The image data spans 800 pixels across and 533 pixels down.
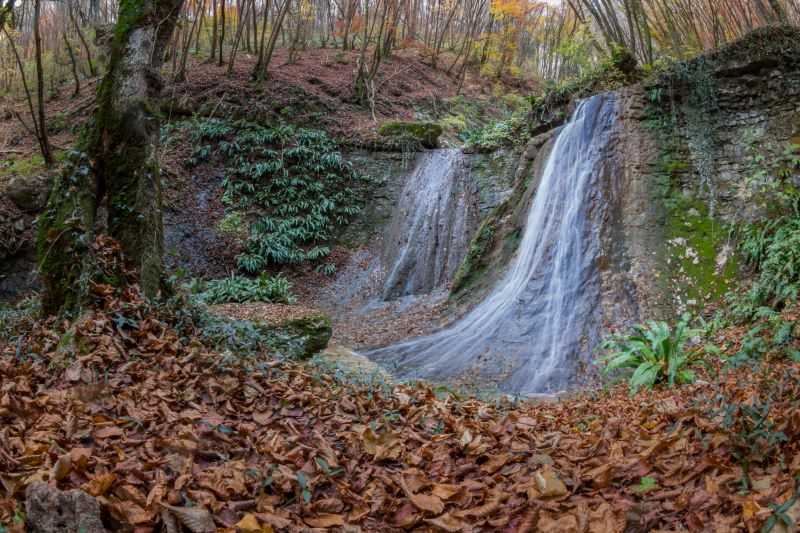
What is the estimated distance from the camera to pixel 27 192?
11.1 metres

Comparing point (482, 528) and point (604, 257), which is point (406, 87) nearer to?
point (604, 257)

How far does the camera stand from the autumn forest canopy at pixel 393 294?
7.99 ft

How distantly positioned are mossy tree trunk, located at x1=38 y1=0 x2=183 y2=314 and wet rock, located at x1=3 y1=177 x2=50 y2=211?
7.73m

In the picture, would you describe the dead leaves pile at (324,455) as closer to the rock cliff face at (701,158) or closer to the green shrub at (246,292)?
the rock cliff face at (701,158)

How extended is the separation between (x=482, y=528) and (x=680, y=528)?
2.65 ft

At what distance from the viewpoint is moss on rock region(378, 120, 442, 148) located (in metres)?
15.9

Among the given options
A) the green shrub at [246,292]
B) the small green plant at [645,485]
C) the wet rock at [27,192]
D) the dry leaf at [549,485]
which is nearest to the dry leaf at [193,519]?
the dry leaf at [549,485]

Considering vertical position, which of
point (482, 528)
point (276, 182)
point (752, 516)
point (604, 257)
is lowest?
point (482, 528)

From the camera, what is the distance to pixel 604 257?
8312mm

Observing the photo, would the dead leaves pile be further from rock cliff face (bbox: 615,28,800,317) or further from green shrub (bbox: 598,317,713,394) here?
rock cliff face (bbox: 615,28,800,317)

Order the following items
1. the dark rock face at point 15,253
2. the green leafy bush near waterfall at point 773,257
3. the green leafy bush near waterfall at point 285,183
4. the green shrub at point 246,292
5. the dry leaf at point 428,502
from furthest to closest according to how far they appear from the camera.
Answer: the green leafy bush near waterfall at point 285,183 < the green shrub at point 246,292 < the dark rock face at point 15,253 < the green leafy bush near waterfall at point 773,257 < the dry leaf at point 428,502

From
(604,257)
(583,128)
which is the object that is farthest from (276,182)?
(604,257)

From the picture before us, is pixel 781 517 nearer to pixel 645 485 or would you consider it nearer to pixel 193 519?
pixel 645 485

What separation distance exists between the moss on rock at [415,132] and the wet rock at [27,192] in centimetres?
900
